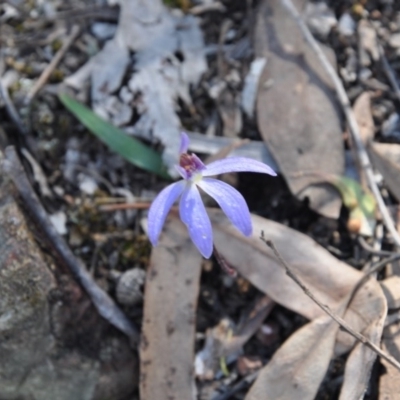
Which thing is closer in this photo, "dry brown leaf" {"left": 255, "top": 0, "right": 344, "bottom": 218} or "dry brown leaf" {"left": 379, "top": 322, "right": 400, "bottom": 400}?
"dry brown leaf" {"left": 379, "top": 322, "right": 400, "bottom": 400}

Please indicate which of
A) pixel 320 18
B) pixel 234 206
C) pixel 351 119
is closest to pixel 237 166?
pixel 234 206

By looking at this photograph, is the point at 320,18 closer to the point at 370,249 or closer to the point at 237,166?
the point at 370,249

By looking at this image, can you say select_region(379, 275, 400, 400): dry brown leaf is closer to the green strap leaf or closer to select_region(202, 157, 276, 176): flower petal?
select_region(202, 157, 276, 176): flower petal

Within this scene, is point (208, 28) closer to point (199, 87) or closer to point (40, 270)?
point (199, 87)

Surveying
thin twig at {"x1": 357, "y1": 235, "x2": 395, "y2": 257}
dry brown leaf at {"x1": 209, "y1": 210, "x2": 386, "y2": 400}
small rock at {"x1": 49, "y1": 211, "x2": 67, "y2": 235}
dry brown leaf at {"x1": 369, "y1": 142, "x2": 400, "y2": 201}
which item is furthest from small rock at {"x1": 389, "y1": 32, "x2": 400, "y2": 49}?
small rock at {"x1": 49, "y1": 211, "x2": 67, "y2": 235}

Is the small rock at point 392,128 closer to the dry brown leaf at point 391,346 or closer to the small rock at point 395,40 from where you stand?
the small rock at point 395,40

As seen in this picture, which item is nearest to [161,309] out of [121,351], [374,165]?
[121,351]
